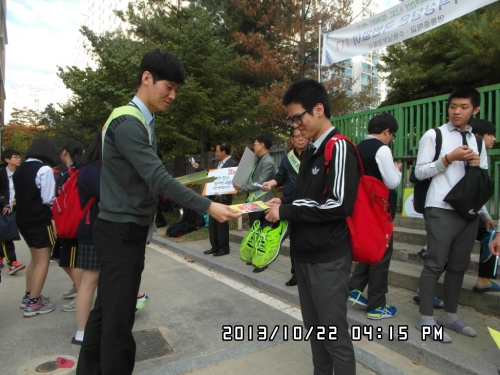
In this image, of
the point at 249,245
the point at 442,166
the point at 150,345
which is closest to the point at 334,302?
the point at 249,245

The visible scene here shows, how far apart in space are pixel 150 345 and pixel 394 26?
5.96 meters

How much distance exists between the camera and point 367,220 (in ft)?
6.73

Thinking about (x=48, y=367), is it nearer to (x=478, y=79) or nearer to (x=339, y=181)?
(x=339, y=181)

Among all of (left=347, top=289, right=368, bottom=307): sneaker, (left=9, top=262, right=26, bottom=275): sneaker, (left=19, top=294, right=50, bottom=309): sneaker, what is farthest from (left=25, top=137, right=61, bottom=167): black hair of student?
(left=347, top=289, right=368, bottom=307): sneaker

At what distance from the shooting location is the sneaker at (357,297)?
3746mm

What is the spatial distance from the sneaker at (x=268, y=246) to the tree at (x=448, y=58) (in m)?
9.45

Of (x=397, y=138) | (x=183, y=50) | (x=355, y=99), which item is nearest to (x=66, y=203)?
(x=397, y=138)

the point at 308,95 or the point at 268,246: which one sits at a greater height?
the point at 308,95

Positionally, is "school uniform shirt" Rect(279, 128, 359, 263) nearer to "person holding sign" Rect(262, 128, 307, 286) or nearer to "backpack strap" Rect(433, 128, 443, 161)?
"backpack strap" Rect(433, 128, 443, 161)

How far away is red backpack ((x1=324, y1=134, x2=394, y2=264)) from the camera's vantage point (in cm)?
204

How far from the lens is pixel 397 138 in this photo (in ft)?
21.9

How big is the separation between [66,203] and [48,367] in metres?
1.37

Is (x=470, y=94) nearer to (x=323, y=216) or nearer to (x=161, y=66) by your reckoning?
(x=323, y=216)

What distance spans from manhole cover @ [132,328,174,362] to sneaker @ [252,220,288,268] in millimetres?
1218
